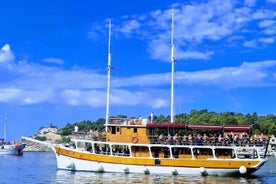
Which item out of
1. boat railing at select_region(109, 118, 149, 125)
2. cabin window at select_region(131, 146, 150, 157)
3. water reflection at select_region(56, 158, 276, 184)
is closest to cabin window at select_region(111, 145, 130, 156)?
cabin window at select_region(131, 146, 150, 157)

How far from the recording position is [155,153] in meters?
55.8

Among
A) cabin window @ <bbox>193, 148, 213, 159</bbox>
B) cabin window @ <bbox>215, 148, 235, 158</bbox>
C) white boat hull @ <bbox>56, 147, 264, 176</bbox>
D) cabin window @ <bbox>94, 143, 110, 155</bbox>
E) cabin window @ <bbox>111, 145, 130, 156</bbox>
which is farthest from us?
cabin window @ <bbox>94, 143, 110, 155</bbox>

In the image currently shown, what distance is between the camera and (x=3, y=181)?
159 ft

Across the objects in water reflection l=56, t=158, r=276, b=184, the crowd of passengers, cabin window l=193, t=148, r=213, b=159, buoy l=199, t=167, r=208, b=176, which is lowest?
water reflection l=56, t=158, r=276, b=184

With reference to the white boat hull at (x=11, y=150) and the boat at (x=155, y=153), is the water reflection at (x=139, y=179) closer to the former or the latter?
the boat at (x=155, y=153)

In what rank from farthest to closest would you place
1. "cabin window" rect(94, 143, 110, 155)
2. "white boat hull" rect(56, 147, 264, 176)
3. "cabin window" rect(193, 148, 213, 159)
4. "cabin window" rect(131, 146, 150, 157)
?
"cabin window" rect(94, 143, 110, 155), "cabin window" rect(131, 146, 150, 157), "cabin window" rect(193, 148, 213, 159), "white boat hull" rect(56, 147, 264, 176)

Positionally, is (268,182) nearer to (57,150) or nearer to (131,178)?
(131,178)

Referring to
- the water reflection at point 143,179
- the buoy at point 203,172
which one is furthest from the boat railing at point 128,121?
the buoy at point 203,172

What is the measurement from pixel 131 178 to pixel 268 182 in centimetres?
1400

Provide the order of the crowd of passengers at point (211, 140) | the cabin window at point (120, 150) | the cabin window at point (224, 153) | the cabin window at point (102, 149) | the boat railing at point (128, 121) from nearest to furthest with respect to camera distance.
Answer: the cabin window at point (224, 153) → the crowd of passengers at point (211, 140) → the cabin window at point (120, 150) → the boat railing at point (128, 121) → the cabin window at point (102, 149)

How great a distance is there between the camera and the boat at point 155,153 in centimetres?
5394

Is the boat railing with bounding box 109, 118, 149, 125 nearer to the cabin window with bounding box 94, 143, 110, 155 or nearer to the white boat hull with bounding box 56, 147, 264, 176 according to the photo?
the cabin window with bounding box 94, 143, 110, 155

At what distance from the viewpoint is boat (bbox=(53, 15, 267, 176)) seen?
53938mm

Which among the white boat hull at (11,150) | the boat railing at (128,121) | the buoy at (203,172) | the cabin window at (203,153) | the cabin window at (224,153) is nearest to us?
the buoy at (203,172)
